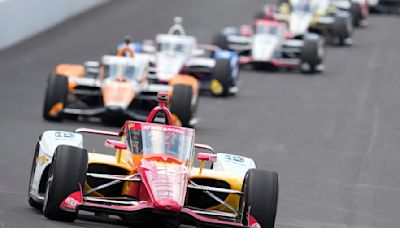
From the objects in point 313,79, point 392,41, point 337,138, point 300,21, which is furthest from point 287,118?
point 392,41

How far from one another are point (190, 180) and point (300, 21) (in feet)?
76.5

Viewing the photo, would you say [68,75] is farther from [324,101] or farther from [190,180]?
[190,180]

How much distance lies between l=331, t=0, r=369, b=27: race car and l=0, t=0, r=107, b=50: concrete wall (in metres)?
9.01

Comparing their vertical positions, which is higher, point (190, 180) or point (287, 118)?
point (190, 180)

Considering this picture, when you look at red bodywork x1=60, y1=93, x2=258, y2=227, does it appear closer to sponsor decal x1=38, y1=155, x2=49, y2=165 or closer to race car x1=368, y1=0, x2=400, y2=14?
sponsor decal x1=38, y1=155, x2=49, y2=165

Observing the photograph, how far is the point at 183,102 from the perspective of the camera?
74.0 ft

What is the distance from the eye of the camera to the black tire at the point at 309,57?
3234 centimetres

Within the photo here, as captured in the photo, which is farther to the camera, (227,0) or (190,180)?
(227,0)

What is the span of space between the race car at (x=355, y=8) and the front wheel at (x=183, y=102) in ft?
67.6

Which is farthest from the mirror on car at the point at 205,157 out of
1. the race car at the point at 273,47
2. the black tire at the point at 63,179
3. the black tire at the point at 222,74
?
the race car at the point at 273,47

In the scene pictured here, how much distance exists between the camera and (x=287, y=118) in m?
25.5

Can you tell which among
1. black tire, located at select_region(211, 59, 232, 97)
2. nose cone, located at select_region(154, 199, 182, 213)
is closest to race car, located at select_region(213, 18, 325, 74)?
black tire, located at select_region(211, 59, 232, 97)

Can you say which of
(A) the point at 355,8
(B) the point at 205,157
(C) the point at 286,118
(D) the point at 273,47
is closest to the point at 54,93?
(C) the point at 286,118

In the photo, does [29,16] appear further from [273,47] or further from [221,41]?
[273,47]
